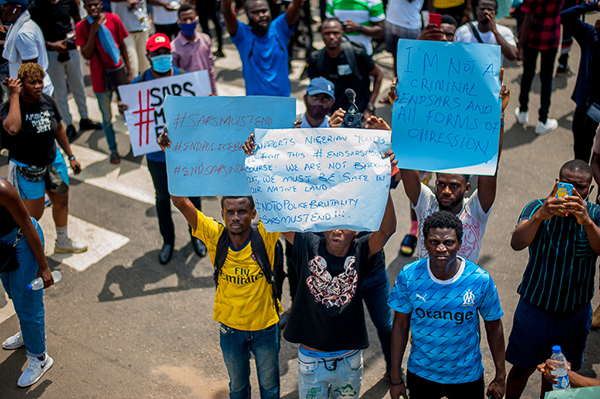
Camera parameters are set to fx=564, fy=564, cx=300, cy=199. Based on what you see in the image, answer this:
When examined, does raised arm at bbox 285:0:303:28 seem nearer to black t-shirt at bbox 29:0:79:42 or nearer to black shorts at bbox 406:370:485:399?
black t-shirt at bbox 29:0:79:42

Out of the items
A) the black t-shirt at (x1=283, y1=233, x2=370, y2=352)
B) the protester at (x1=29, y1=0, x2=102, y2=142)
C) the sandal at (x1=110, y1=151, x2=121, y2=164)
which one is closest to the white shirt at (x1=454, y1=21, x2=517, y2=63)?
the black t-shirt at (x1=283, y1=233, x2=370, y2=352)

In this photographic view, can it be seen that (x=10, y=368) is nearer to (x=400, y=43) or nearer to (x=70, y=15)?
(x=400, y=43)

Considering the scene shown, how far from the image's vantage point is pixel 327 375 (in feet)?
11.8

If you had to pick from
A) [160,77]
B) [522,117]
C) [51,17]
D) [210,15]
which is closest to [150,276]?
[160,77]

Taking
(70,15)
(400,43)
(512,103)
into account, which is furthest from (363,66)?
(70,15)

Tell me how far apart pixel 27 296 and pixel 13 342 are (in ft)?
2.67

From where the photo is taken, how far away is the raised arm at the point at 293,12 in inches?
241

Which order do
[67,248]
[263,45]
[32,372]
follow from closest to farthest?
1. [32,372]
2. [67,248]
3. [263,45]

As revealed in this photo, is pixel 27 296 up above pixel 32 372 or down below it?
above

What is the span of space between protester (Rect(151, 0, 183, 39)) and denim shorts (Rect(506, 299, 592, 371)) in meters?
7.81

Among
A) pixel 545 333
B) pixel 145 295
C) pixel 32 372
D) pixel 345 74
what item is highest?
pixel 345 74

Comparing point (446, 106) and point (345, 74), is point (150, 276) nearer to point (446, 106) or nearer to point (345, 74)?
point (345, 74)

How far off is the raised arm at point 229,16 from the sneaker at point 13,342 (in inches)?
148

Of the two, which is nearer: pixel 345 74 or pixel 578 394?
pixel 578 394
